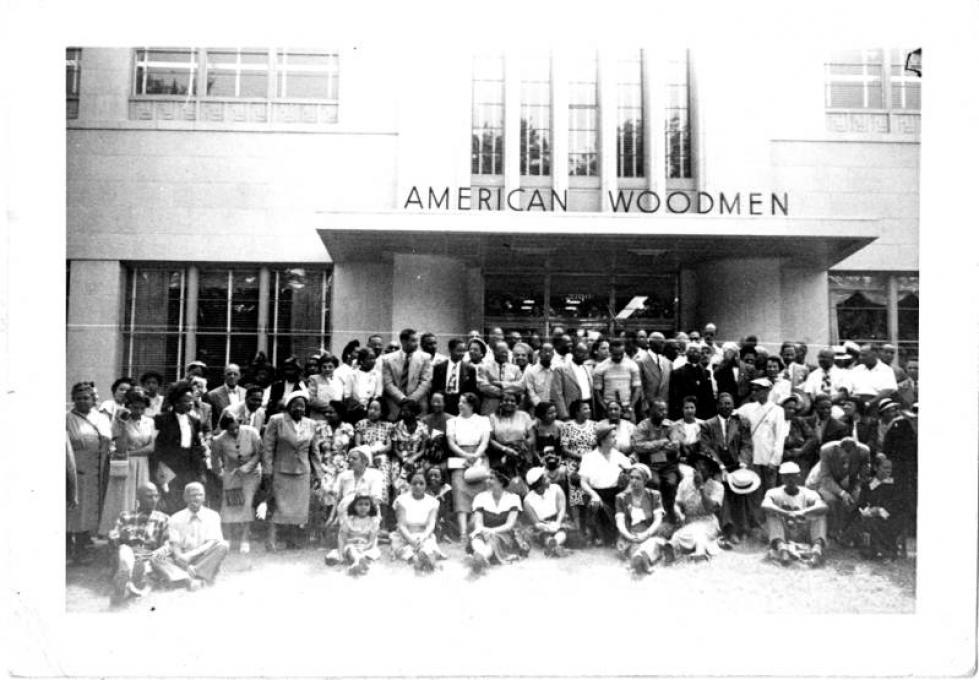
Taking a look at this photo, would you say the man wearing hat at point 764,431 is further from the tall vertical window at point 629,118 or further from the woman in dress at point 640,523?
the tall vertical window at point 629,118

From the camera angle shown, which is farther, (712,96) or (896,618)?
(712,96)

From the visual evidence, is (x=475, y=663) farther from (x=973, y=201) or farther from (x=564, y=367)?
(x=973, y=201)

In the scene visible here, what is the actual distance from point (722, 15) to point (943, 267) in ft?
7.80

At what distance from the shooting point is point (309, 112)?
8.12 metres

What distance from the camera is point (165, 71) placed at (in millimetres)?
7254

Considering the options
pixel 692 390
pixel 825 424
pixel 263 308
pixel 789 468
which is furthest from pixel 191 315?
pixel 825 424

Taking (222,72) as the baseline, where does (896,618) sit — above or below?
below

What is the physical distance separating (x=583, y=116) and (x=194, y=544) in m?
5.91

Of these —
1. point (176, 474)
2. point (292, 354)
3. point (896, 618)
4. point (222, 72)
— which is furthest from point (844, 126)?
point (176, 474)

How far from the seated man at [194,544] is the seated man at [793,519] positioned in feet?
13.8

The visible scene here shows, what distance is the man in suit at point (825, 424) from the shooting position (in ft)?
20.8

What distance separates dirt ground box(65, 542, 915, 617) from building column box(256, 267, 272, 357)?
1.88m

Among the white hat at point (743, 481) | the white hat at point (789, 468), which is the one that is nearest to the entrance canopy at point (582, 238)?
the white hat at point (789, 468)

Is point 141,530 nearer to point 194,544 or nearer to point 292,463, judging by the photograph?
point 194,544
